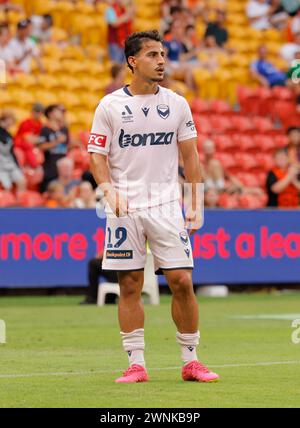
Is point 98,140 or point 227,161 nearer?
point 98,140

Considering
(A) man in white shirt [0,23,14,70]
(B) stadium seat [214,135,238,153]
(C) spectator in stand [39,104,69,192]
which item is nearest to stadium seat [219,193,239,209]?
(C) spectator in stand [39,104,69,192]

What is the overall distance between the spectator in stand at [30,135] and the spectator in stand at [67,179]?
0.55 m

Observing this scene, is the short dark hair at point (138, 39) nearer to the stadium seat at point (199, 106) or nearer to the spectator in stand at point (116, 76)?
the spectator in stand at point (116, 76)

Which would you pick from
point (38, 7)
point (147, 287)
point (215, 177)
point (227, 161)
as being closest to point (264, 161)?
point (227, 161)

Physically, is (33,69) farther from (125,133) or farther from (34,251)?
(125,133)

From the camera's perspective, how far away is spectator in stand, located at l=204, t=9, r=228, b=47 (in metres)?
27.1

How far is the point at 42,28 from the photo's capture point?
23750mm

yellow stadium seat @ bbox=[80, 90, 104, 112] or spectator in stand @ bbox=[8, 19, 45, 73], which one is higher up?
spectator in stand @ bbox=[8, 19, 45, 73]

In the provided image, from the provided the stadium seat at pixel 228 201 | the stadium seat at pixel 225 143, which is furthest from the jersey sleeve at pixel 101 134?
the stadium seat at pixel 225 143

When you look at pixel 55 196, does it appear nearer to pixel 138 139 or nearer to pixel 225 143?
pixel 225 143

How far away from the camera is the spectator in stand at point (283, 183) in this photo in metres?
20.0

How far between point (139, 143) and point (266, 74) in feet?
61.0

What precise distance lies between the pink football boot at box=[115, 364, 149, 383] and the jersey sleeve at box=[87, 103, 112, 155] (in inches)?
60.8

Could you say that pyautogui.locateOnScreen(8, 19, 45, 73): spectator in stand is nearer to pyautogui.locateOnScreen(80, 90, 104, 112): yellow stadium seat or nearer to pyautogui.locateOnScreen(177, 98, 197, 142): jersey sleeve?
pyautogui.locateOnScreen(80, 90, 104, 112): yellow stadium seat
